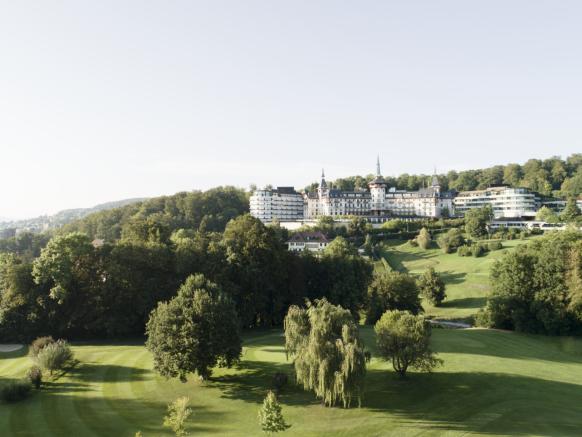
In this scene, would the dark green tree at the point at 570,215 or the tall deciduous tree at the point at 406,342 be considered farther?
the dark green tree at the point at 570,215

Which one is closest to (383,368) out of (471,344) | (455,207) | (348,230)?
(471,344)

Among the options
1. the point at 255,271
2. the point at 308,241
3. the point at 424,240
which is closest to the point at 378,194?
the point at 424,240

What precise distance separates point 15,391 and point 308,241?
80.9m

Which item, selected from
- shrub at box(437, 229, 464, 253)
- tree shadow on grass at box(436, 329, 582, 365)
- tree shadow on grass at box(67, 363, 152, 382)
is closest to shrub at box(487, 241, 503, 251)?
shrub at box(437, 229, 464, 253)

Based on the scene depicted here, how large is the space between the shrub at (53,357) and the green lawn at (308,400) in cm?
128

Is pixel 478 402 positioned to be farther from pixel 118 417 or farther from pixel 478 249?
pixel 478 249

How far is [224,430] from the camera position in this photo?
25859 mm

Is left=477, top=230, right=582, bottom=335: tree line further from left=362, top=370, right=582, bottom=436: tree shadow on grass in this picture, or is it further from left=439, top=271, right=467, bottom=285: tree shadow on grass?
left=439, top=271, right=467, bottom=285: tree shadow on grass

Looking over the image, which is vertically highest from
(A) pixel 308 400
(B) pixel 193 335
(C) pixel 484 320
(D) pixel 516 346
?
(B) pixel 193 335

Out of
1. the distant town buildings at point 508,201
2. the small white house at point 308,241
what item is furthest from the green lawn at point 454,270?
the distant town buildings at point 508,201

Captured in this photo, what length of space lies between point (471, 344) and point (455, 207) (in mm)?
128544

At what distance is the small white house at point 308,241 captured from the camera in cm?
10600

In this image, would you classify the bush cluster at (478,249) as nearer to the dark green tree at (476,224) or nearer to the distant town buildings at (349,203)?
the dark green tree at (476,224)

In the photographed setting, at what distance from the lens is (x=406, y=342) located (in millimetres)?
32031
